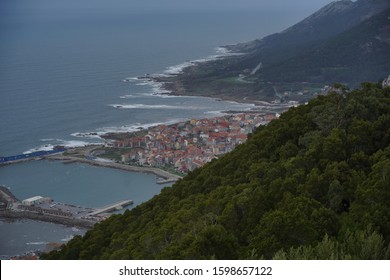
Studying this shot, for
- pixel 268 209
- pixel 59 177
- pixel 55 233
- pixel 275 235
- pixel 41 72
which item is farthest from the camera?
pixel 41 72

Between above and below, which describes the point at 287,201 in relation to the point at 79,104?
above

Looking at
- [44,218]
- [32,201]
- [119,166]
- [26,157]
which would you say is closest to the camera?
[44,218]

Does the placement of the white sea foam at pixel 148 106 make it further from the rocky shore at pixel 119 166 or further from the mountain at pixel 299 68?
the rocky shore at pixel 119 166

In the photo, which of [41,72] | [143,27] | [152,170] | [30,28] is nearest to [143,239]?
[152,170]

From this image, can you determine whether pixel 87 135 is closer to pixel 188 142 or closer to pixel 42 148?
pixel 42 148

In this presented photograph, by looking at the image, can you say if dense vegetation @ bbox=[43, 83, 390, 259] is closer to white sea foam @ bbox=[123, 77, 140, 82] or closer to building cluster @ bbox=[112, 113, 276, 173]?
building cluster @ bbox=[112, 113, 276, 173]

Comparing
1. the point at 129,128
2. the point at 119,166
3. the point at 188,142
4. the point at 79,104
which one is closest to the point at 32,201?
the point at 119,166

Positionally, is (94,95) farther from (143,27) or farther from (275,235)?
(143,27)
